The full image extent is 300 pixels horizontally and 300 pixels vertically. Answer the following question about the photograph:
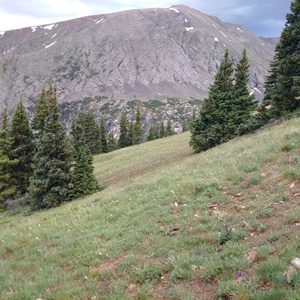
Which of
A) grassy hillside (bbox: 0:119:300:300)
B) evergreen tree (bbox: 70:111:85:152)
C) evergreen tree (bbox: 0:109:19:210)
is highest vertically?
evergreen tree (bbox: 70:111:85:152)

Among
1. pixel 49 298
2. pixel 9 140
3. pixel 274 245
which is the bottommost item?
pixel 49 298

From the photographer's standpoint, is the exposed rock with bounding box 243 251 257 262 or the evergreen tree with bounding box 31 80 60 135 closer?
the exposed rock with bounding box 243 251 257 262

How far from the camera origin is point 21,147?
82.3ft

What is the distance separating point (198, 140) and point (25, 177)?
19.2 meters

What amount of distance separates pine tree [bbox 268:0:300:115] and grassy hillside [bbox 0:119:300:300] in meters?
12.5

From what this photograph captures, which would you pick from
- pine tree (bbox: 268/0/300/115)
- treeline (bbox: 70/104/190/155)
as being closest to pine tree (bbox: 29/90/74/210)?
pine tree (bbox: 268/0/300/115)

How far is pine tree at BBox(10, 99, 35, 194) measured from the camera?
25.2 m

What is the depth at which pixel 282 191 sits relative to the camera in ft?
23.0

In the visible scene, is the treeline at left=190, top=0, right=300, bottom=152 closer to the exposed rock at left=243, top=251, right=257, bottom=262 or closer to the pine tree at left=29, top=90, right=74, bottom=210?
the pine tree at left=29, top=90, right=74, bottom=210

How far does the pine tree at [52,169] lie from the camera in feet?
58.6

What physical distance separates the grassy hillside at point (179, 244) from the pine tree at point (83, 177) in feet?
26.5

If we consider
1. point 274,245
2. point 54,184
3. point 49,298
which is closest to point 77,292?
point 49,298

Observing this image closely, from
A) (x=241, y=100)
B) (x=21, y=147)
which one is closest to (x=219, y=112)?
(x=241, y=100)

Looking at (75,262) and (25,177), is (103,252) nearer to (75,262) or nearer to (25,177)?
(75,262)
